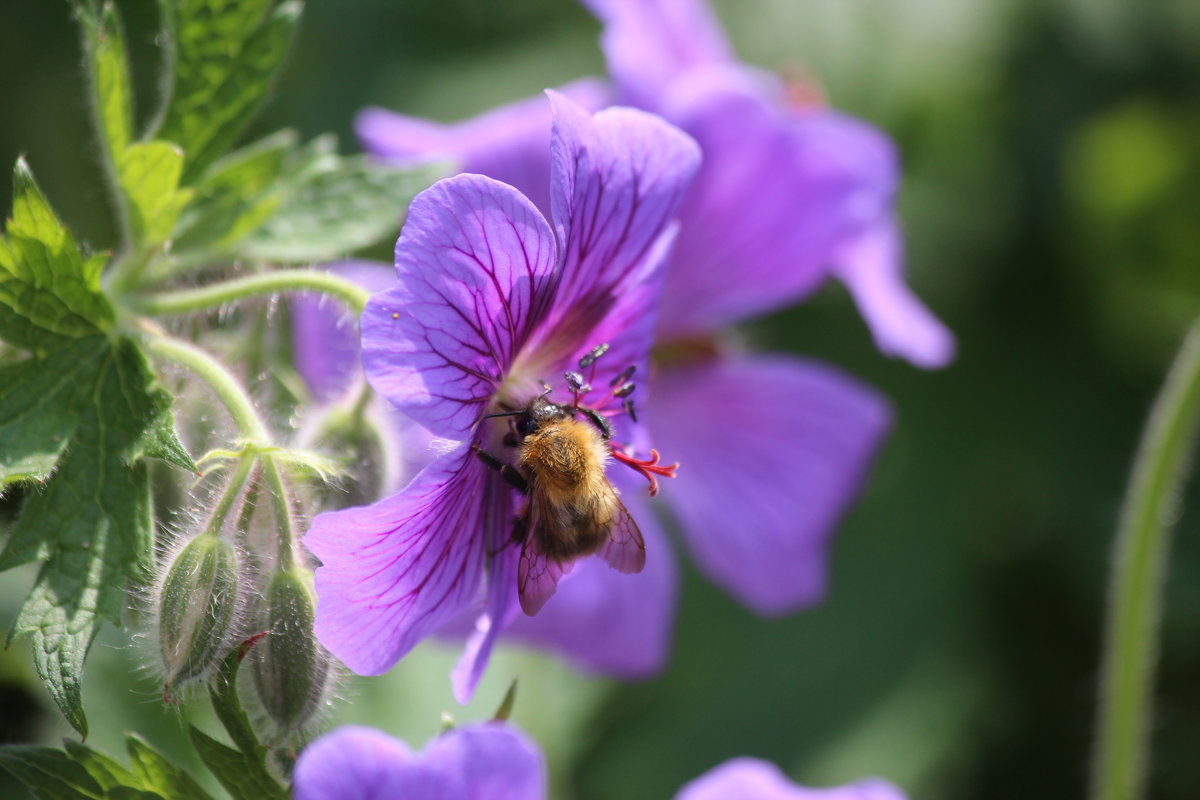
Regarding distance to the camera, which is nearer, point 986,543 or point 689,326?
point 689,326

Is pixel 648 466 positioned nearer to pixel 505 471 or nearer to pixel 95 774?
pixel 505 471

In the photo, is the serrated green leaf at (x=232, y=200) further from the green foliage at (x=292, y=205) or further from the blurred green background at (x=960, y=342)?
the blurred green background at (x=960, y=342)

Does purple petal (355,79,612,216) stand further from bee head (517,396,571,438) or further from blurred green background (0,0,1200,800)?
blurred green background (0,0,1200,800)

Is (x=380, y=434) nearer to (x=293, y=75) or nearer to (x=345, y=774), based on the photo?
(x=345, y=774)

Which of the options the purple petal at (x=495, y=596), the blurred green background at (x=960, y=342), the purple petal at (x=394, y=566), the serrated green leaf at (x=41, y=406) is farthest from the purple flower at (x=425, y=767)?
the blurred green background at (x=960, y=342)

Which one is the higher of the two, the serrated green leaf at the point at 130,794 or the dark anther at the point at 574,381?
the dark anther at the point at 574,381

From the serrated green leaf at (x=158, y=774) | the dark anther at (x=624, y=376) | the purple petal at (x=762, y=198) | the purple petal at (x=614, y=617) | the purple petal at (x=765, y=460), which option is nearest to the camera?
the serrated green leaf at (x=158, y=774)

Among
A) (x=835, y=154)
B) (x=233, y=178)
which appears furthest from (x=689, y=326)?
(x=233, y=178)
